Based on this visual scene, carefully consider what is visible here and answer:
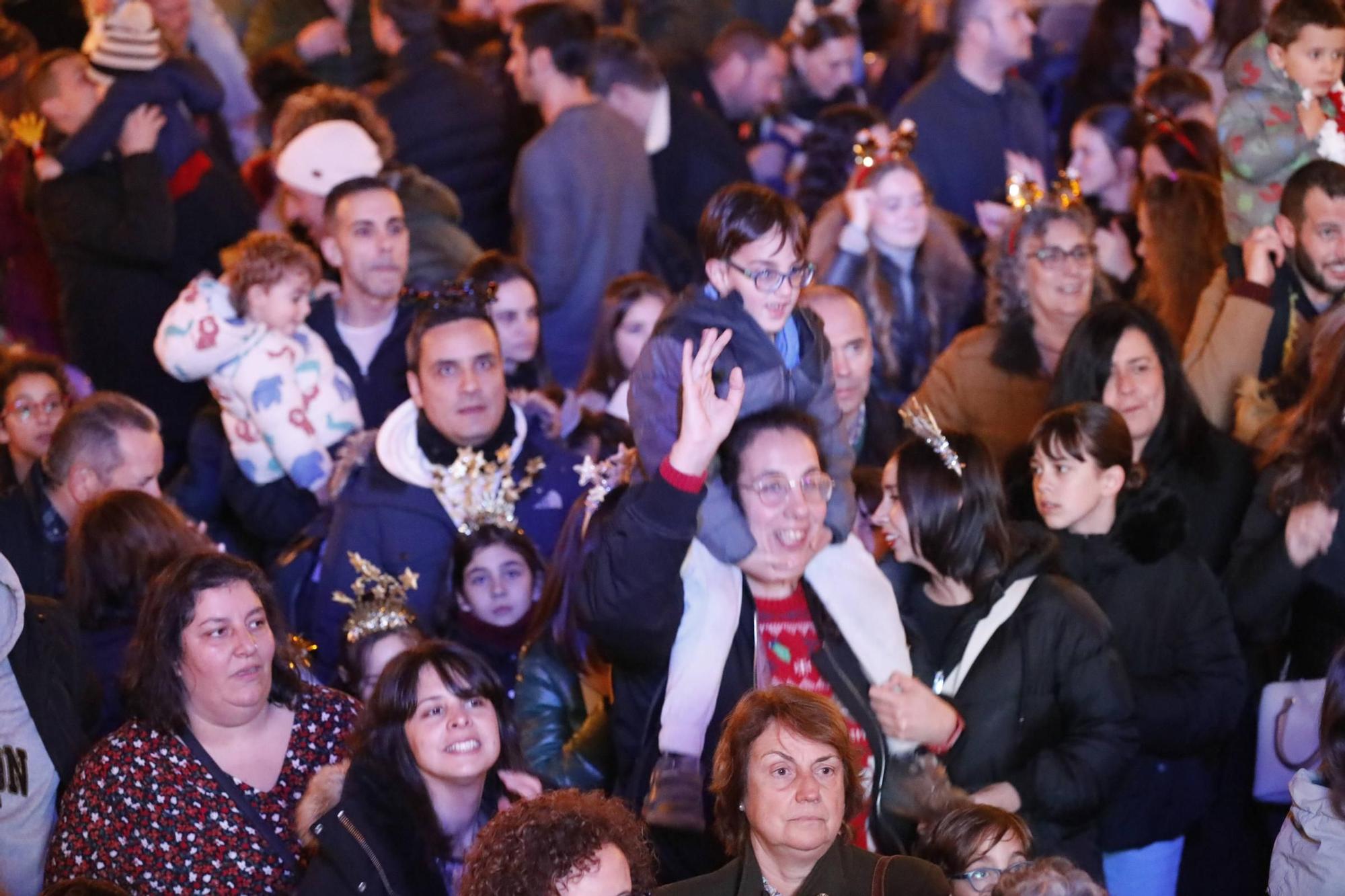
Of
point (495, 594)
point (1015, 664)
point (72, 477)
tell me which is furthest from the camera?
point (72, 477)

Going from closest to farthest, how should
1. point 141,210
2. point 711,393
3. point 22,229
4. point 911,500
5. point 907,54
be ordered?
1. point 711,393
2. point 911,500
3. point 141,210
4. point 22,229
5. point 907,54

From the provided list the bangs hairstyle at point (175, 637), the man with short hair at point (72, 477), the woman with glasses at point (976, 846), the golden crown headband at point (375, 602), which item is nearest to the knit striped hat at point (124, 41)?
the man with short hair at point (72, 477)

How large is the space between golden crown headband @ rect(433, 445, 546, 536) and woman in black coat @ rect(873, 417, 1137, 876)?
4.03 ft

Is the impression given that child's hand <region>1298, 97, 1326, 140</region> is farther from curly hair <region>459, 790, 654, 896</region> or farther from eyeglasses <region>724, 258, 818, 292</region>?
curly hair <region>459, 790, 654, 896</region>

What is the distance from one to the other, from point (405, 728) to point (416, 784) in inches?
4.7

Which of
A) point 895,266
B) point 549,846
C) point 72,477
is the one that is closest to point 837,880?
point 549,846

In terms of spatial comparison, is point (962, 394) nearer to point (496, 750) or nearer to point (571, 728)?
point (571, 728)

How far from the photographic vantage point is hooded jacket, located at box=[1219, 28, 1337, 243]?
5.55 metres

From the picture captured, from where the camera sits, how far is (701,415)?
3457 mm

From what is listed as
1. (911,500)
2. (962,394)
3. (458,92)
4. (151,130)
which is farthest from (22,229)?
(911,500)

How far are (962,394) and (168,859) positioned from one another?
9.06 feet

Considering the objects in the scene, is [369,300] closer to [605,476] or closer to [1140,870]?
[605,476]

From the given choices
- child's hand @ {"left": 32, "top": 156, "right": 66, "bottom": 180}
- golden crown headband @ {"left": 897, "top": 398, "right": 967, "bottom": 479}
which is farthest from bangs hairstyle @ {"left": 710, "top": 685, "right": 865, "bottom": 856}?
child's hand @ {"left": 32, "top": 156, "right": 66, "bottom": 180}

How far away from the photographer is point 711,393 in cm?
349
